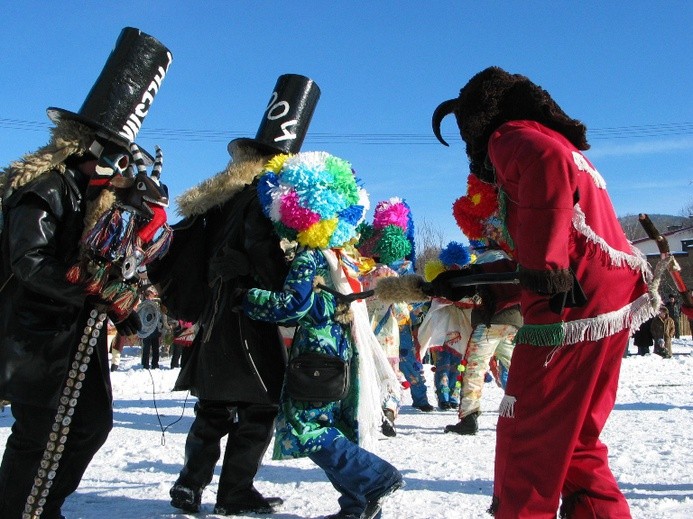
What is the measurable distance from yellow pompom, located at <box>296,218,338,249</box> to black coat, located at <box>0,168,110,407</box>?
1100mm

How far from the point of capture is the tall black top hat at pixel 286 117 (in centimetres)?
446

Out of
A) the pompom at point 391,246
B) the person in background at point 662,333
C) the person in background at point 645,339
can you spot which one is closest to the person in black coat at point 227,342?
the pompom at point 391,246

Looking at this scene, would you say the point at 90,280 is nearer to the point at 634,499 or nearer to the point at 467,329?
the point at 634,499

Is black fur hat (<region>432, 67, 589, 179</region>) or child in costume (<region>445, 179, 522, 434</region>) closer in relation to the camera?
black fur hat (<region>432, 67, 589, 179</region>)

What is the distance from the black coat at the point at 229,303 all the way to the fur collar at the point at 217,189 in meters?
0.05

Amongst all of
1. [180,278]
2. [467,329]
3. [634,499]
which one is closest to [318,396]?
[180,278]

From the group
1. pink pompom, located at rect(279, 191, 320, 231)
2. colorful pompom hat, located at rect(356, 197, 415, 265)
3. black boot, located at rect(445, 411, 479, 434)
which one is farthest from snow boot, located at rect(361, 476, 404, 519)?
colorful pompom hat, located at rect(356, 197, 415, 265)

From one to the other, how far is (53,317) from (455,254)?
550cm

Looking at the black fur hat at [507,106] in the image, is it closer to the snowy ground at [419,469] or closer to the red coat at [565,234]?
the red coat at [565,234]

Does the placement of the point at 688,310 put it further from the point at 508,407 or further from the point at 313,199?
the point at 313,199

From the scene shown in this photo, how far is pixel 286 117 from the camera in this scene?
15.1ft

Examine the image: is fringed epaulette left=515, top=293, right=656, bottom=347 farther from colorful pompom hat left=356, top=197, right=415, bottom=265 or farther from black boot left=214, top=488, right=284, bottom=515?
colorful pompom hat left=356, top=197, right=415, bottom=265

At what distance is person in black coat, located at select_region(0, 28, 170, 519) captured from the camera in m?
3.01

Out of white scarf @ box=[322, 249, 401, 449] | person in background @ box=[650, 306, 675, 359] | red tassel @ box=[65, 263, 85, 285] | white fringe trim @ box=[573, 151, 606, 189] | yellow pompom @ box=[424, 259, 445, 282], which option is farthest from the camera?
person in background @ box=[650, 306, 675, 359]
